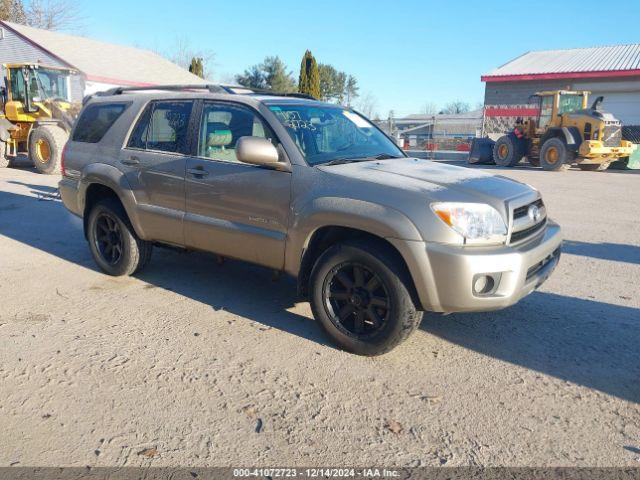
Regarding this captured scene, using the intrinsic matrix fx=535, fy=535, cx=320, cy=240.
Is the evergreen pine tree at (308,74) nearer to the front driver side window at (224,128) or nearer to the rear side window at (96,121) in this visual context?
the rear side window at (96,121)

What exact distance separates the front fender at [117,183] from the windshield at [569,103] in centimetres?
1886

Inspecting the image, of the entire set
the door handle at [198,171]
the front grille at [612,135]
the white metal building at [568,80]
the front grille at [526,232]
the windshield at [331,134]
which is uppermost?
the white metal building at [568,80]

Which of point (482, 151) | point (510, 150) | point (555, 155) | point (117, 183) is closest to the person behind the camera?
point (117, 183)

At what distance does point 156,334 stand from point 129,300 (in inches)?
34.8

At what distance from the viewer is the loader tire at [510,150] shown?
818 inches

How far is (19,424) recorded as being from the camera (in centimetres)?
290

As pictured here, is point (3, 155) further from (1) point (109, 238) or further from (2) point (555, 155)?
(2) point (555, 155)

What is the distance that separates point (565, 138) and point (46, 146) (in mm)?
16776

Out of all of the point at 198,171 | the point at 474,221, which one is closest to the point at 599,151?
the point at 474,221

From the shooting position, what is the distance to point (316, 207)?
3.71 m

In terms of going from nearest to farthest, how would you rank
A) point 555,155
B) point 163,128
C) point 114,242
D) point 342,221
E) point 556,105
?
point 342,221, point 163,128, point 114,242, point 555,155, point 556,105

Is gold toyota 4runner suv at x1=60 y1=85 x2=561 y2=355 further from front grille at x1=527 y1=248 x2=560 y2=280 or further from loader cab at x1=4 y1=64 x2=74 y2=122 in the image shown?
loader cab at x1=4 y1=64 x2=74 y2=122

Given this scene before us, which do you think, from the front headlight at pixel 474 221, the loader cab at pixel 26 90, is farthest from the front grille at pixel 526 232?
the loader cab at pixel 26 90

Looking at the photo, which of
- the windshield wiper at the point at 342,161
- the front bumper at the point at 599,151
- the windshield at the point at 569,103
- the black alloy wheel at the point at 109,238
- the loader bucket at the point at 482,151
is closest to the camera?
the windshield wiper at the point at 342,161
